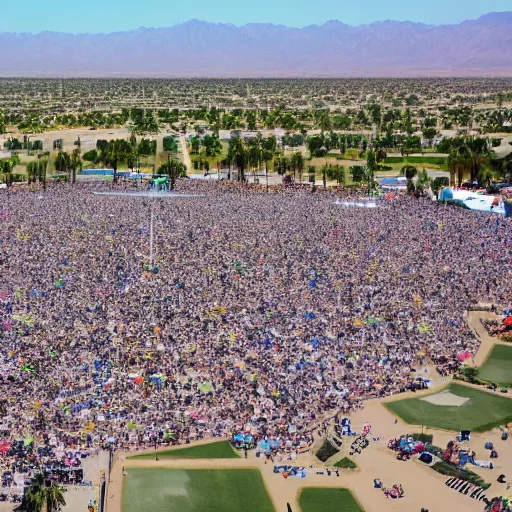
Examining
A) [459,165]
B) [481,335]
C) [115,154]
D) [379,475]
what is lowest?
[379,475]

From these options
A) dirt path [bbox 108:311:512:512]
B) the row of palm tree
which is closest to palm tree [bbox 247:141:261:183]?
the row of palm tree

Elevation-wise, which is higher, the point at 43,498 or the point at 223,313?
the point at 223,313

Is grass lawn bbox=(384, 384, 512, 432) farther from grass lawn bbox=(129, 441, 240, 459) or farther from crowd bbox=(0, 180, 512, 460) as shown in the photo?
grass lawn bbox=(129, 441, 240, 459)

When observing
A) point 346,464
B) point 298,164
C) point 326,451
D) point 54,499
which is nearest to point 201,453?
point 326,451

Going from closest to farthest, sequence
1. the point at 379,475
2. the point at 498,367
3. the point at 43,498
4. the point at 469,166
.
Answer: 1. the point at 43,498
2. the point at 379,475
3. the point at 498,367
4. the point at 469,166

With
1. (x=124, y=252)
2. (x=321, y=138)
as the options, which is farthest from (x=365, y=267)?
(x=321, y=138)

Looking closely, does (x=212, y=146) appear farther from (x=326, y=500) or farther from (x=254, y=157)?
(x=326, y=500)

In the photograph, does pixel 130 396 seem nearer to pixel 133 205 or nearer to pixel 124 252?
pixel 124 252
